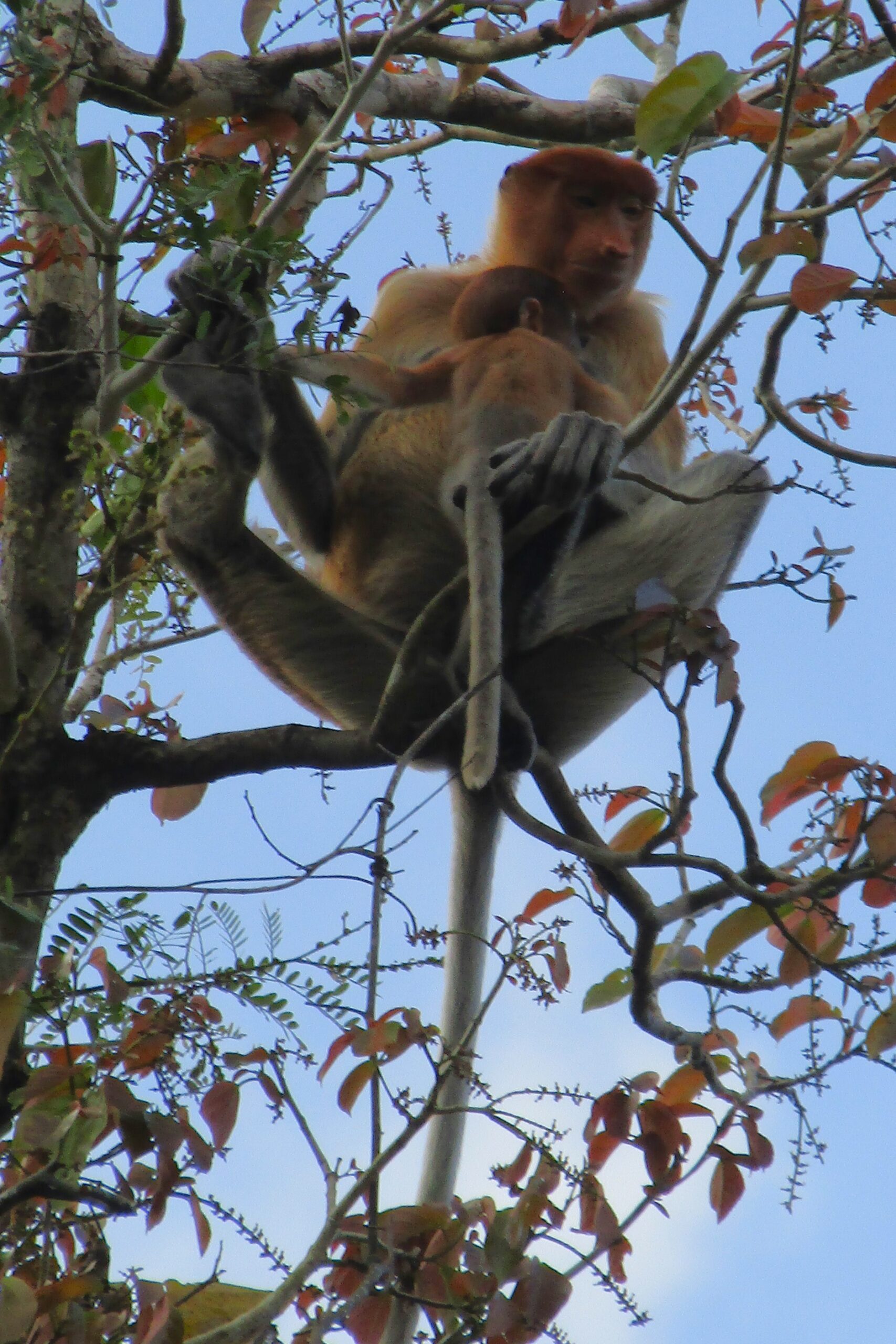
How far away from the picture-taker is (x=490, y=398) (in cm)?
321

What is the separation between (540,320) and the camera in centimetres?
352

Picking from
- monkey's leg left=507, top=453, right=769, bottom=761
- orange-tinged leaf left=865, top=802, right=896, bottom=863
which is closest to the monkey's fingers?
monkey's leg left=507, top=453, right=769, bottom=761

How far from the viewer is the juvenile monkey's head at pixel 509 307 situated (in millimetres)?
3508

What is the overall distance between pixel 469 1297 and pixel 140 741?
4.03 feet

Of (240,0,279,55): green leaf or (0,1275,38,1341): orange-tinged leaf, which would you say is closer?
(0,1275,38,1341): orange-tinged leaf

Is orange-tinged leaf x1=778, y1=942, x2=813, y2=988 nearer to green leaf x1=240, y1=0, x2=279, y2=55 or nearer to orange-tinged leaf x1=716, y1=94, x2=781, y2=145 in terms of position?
orange-tinged leaf x1=716, y1=94, x2=781, y2=145

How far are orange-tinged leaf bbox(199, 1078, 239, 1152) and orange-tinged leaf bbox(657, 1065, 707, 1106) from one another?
32.1 inches

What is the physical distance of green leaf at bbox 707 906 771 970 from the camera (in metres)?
2.66

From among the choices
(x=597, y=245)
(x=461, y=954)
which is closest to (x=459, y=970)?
(x=461, y=954)

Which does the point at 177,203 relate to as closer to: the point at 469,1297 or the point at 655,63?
the point at 469,1297

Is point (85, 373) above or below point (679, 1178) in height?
above

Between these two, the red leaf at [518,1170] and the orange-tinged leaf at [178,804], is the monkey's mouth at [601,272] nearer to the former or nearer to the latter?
the orange-tinged leaf at [178,804]

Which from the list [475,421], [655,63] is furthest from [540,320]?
[655,63]

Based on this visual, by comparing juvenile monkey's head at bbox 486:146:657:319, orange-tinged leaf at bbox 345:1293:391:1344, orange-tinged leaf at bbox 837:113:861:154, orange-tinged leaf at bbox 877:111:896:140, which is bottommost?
orange-tinged leaf at bbox 345:1293:391:1344
